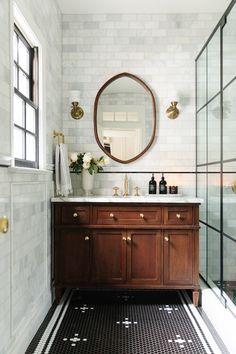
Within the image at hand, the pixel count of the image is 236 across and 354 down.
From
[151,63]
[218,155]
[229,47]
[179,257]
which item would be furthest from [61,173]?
[229,47]

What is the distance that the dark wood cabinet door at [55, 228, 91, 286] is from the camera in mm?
3266

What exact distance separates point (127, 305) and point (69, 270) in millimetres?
608

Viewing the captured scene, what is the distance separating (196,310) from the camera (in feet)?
10.2

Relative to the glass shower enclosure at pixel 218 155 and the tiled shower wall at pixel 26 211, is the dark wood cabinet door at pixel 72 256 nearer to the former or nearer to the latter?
the tiled shower wall at pixel 26 211

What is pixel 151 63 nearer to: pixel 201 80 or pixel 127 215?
pixel 201 80

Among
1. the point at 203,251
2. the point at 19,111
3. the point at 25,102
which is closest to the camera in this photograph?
the point at 19,111

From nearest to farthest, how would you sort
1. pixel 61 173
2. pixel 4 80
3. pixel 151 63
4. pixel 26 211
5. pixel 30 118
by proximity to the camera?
1. pixel 4 80
2. pixel 26 211
3. pixel 30 118
4. pixel 61 173
5. pixel 151 63

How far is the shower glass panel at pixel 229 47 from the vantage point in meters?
2.64

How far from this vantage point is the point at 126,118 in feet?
12.7

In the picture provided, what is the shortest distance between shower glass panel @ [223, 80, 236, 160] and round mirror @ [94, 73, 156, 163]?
1.11 meters

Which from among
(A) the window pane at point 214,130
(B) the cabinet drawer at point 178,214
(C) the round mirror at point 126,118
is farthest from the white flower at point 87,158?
(A) the window pane at point 214,130

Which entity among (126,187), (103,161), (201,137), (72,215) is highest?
(201,137)

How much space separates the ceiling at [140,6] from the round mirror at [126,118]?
0.68 metres

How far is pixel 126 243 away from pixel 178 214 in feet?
1.76
